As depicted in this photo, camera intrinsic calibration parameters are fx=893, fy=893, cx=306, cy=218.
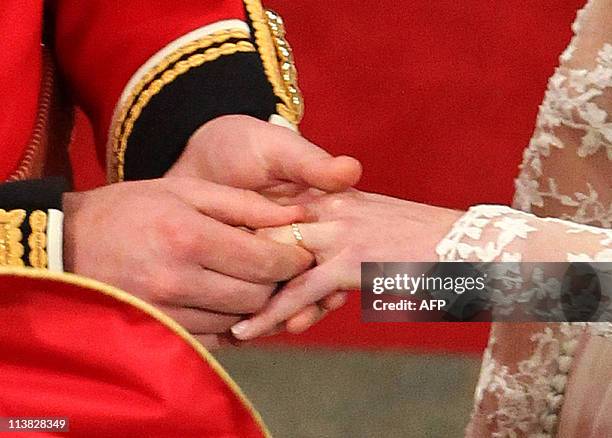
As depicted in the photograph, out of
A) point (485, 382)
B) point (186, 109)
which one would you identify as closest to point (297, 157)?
point (186, 109)

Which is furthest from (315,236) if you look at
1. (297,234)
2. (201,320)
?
(201,320)

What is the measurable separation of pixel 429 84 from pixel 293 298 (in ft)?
3.00

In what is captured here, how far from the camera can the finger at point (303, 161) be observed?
2.21 feet

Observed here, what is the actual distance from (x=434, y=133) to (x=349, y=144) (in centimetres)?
15

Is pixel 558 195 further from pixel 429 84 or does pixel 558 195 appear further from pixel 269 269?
pixel 429 84

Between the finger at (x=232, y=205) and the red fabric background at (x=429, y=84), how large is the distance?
2.52ft

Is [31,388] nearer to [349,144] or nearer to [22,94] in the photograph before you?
[22,94]

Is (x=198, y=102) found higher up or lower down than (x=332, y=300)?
higher up

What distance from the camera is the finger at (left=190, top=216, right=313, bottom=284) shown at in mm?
619

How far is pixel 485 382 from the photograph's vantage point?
34.2 inches

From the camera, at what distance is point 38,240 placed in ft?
1.84

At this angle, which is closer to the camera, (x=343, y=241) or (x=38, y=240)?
(x=38, y=240)

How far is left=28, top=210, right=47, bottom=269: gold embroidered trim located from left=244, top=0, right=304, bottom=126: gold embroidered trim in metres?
0.22

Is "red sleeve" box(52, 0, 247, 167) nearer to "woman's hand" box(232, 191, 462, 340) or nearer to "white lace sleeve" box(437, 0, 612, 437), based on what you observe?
"woman's hand" box(232, 191, 462, 340)
